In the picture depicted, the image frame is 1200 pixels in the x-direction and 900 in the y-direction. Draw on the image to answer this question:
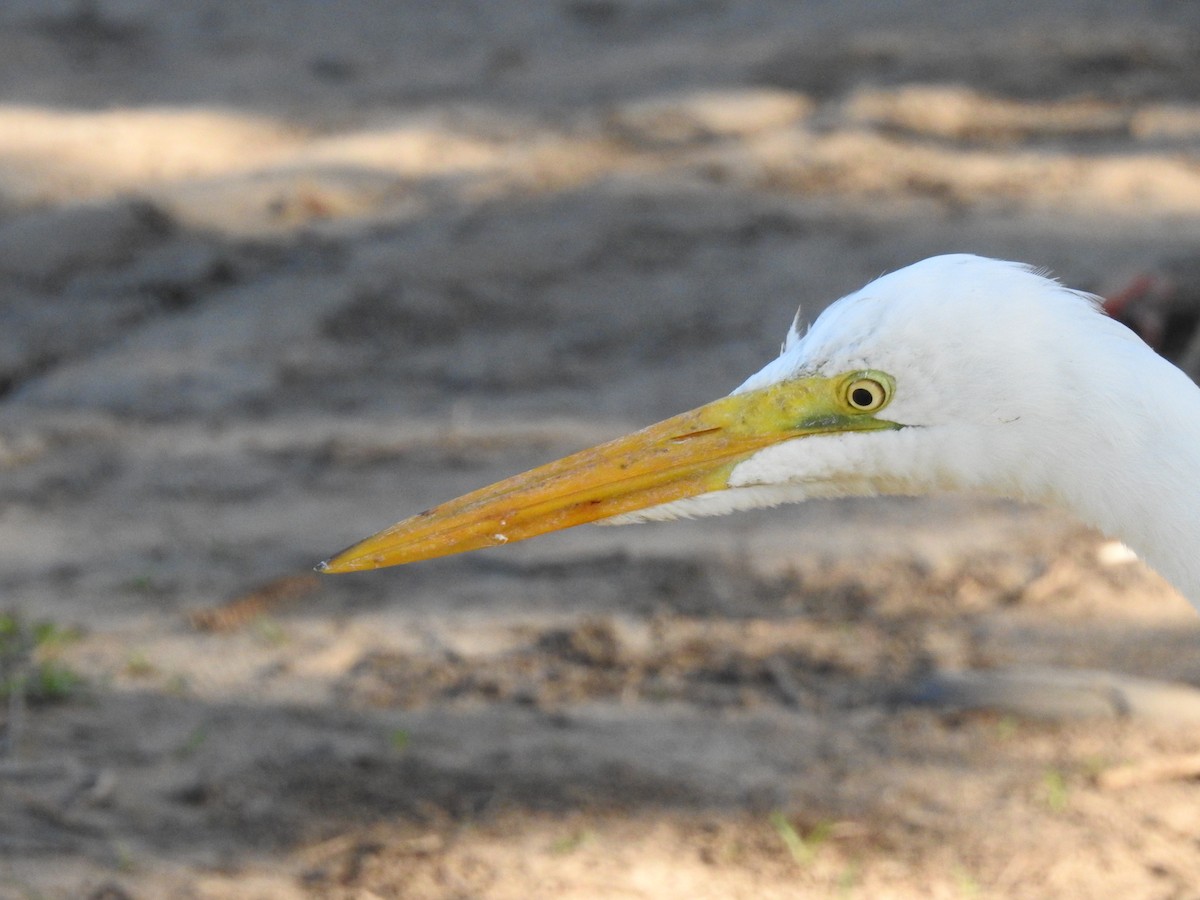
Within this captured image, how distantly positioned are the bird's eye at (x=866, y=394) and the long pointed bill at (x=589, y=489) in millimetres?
182

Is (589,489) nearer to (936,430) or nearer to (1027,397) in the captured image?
(936,430)

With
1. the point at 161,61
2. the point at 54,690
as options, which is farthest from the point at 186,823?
the point at 161,61

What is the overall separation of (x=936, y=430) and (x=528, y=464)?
8.23ft

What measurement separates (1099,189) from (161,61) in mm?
4876

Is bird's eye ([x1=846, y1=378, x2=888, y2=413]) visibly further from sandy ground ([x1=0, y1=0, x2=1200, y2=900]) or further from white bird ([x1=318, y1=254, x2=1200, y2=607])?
sandy ground ([x1=0, y1=0, x2=1200, y2=900])

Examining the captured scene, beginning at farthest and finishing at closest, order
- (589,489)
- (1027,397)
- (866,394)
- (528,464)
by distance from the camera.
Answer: (528,464) < (589,489) < (866,394) < (1027,397)

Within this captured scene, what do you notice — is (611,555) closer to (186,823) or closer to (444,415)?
(444,415)

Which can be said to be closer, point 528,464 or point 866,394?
point 866,394

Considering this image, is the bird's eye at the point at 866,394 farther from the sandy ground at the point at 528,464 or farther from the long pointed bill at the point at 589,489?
the sandy ground at the point at 528,464

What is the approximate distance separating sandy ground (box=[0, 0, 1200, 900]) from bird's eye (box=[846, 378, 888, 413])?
1132mm

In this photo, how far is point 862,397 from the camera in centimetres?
215

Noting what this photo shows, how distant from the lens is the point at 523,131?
7.07 m

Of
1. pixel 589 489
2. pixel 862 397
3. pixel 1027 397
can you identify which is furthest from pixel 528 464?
pixel 1027 397

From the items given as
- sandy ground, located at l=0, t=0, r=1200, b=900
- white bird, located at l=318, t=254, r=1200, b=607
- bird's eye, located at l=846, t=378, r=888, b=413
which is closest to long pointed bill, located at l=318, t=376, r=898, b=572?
white bird, located at l=318, t=254, r=1200, b=607
